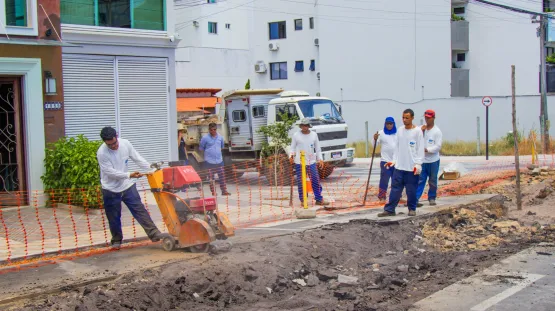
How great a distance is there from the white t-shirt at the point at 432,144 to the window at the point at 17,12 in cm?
840

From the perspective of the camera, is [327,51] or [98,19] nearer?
[98,19]

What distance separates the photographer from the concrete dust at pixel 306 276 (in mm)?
6633

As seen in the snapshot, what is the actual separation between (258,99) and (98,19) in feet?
23.6

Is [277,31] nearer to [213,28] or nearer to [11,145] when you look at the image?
[213,28]

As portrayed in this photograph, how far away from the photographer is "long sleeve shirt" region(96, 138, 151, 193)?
29.2 ft

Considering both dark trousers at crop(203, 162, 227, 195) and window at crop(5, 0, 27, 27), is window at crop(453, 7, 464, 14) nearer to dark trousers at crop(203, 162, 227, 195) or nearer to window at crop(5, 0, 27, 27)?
dark trousers at crop(203, 162, 227, 195)

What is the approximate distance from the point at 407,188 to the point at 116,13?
8.57 meters

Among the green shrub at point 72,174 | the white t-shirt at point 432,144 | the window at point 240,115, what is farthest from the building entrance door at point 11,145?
the window at point 240,115

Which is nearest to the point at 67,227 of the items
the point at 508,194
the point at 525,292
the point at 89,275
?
the point at 89,275

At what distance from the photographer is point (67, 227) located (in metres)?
11.1

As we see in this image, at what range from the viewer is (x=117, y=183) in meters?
9.03

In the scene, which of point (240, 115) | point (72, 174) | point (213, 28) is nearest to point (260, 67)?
point (213, 28)

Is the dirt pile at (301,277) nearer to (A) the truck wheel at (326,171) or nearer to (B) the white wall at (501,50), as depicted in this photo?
(A) the truck wheel at (326,171)

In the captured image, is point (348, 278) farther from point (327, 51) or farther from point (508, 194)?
point (327, 51)
